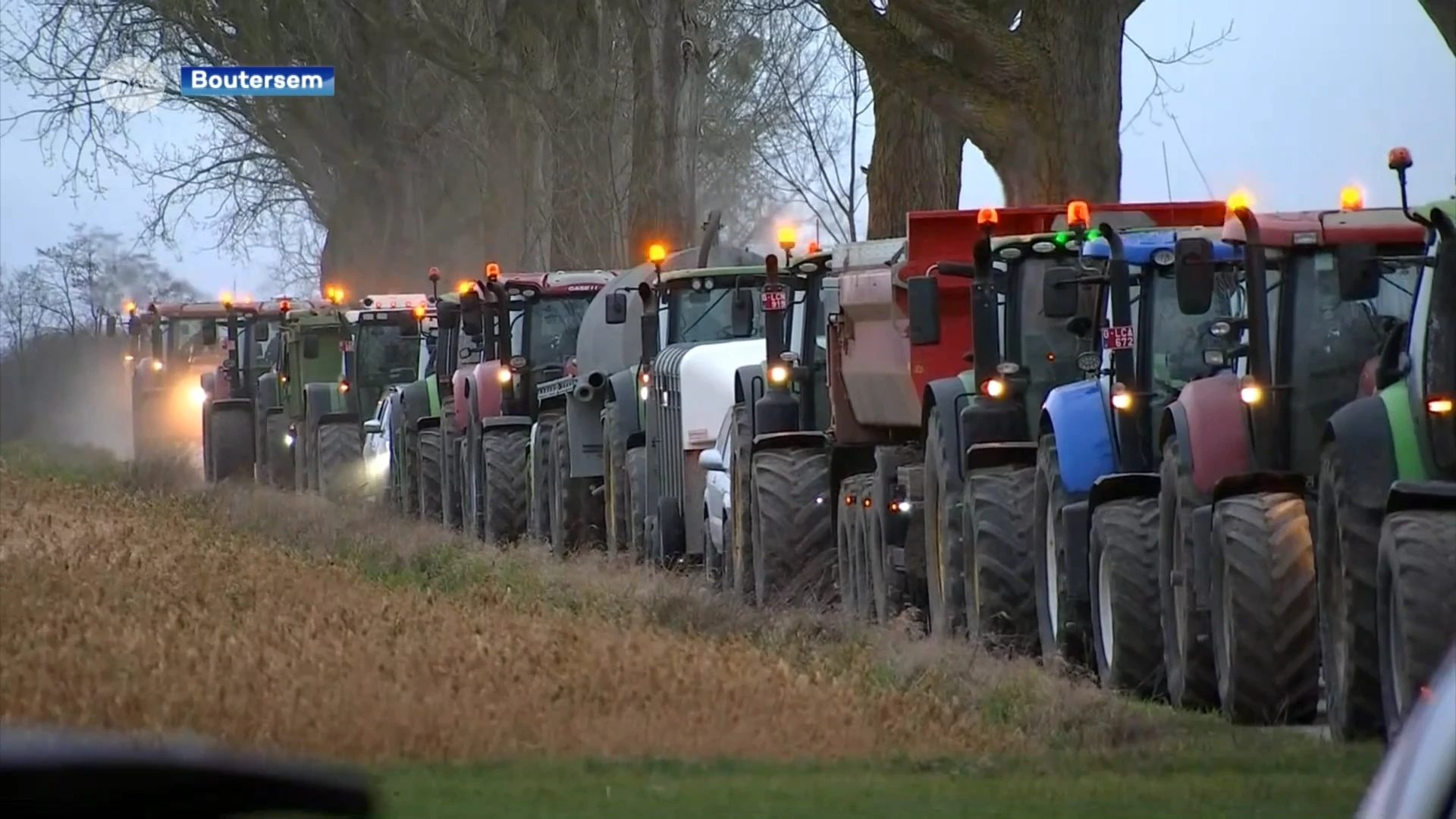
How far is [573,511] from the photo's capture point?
23.4 m

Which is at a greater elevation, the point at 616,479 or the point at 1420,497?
the point at 1420,497

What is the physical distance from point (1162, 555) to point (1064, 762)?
2533mm

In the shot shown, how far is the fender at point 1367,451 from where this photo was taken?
9.09 meters

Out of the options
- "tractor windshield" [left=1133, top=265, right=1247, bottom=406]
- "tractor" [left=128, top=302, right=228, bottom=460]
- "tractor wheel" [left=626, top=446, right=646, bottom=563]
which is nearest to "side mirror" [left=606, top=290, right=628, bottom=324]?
"tractor wheel" [left=626, top=446, right=646, bottom=563]

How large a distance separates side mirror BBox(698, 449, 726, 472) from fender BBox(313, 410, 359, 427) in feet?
49.2

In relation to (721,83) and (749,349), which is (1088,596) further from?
(721,83)

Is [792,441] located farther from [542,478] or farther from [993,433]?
[542,478]

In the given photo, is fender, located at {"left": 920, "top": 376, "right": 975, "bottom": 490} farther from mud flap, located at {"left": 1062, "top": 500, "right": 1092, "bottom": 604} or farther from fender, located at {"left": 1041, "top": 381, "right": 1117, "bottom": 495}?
mud flap, located at {"left": 1062, "top": 500, "right": 1092, "bottom": 604}

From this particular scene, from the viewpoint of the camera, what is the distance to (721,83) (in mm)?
49500

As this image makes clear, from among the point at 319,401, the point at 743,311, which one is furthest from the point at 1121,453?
the point at 319,401

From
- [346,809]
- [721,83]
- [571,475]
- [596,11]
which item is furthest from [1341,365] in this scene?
[721,83]

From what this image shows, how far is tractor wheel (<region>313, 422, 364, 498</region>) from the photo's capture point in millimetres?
33438

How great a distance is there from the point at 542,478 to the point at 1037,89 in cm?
636

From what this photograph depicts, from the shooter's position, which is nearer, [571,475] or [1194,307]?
[1194,307]
